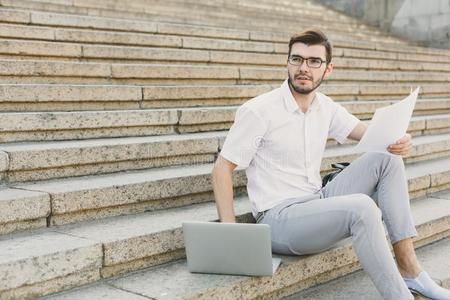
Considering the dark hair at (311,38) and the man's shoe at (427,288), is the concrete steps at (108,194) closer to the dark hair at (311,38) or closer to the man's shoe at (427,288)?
the dark hair at (311,38)

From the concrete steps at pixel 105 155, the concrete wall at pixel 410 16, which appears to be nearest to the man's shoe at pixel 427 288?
the concrete steps at pixel 105 155

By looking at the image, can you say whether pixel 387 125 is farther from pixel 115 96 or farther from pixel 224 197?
pixel 115 96

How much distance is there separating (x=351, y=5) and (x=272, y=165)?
10.3 metres

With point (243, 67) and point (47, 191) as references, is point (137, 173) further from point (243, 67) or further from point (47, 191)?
point (243, 67)

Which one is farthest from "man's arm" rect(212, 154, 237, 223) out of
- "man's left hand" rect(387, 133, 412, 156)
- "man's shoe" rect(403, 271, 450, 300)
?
"man's shoe" rect(403, 271, 450, 300)

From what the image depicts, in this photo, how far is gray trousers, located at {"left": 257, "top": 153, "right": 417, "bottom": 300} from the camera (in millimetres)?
2549

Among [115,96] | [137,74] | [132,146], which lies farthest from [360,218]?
[137,74]

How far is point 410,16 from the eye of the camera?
1128cm

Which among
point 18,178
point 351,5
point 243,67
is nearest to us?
point 18,178

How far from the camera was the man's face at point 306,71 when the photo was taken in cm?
286

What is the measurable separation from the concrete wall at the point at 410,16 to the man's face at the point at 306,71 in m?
8.56

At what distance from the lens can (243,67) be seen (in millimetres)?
5582

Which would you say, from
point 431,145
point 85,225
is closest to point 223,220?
point 85,225

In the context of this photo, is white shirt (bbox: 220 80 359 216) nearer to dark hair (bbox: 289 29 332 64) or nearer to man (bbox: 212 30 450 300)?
man (bbox: 212 30 450 300)
